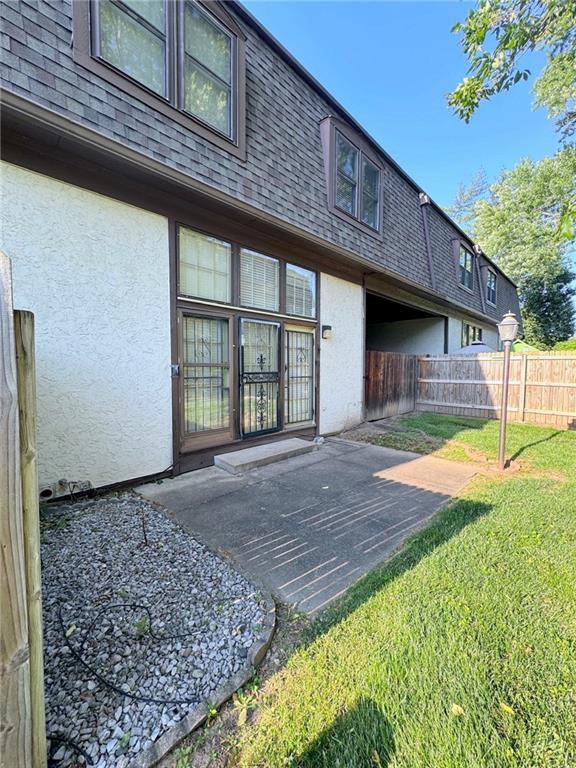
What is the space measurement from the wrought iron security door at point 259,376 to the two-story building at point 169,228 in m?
0.03

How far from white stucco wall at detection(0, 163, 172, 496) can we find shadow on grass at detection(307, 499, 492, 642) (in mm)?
2836

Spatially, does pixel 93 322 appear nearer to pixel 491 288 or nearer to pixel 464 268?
pixel 464 268

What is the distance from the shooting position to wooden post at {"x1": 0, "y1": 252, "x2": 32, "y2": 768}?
38.2 inches

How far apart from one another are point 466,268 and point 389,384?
671 cm

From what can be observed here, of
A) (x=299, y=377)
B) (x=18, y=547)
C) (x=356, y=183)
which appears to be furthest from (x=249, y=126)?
(x=18, y=547)

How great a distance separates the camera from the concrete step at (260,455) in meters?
4.58

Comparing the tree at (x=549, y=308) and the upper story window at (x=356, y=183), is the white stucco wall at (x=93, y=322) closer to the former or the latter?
the upper story window at (x=356, y=183)

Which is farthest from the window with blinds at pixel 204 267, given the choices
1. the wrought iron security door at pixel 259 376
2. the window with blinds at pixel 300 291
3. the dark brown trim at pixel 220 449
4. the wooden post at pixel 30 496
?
the wooden post at pixel 30 496

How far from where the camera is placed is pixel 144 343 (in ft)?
12.9

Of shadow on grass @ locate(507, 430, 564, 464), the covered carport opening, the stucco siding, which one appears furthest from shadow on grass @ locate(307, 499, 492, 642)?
the stucco siding

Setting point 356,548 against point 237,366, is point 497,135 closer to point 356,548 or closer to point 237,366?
point 237,366

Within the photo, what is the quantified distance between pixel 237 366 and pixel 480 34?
4896 mm

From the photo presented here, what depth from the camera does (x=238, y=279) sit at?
16.2 feet

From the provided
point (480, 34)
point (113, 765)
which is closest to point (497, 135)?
point (480, 34)
